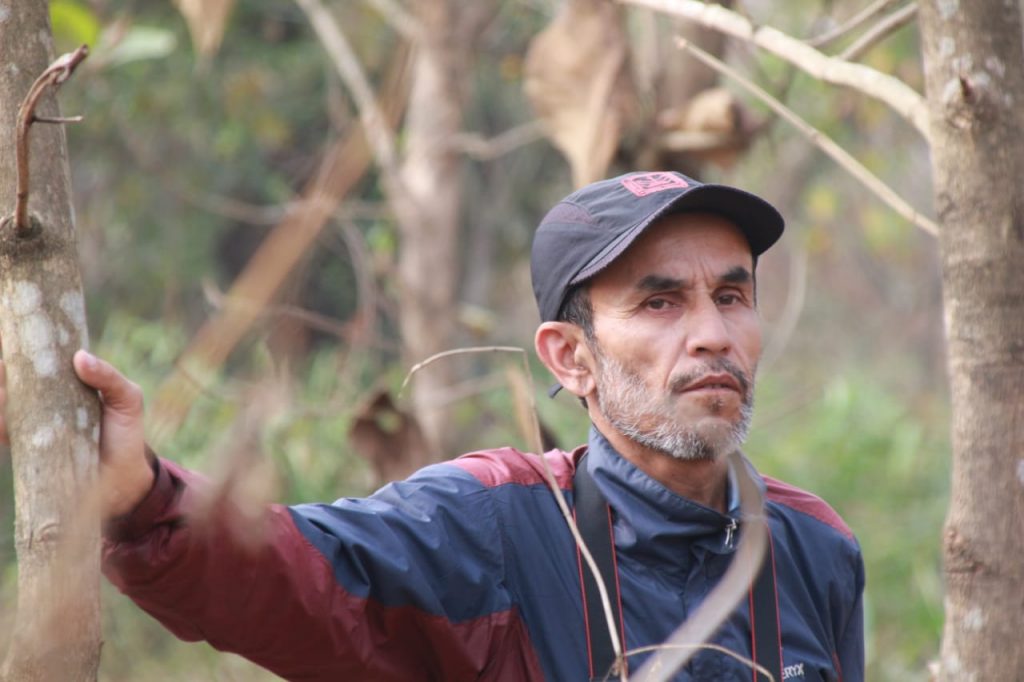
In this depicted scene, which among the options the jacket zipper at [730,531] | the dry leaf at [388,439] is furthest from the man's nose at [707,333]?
the dry leaf at [388,439]

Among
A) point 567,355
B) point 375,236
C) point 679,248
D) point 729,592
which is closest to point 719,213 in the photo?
point 679,248

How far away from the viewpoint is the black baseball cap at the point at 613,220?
7.64ft

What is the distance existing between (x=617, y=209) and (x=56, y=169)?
108 centimetres

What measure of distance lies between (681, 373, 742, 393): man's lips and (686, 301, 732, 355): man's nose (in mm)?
44

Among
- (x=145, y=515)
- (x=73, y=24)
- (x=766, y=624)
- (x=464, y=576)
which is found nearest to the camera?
(x=145, y=515)

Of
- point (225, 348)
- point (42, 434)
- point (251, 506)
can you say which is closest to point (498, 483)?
point (42, 434)

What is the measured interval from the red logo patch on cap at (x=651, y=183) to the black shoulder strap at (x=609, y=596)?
20.7 inches

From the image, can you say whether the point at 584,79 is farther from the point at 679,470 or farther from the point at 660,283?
the point at 679,470

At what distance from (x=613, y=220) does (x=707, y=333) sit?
10.3 inches

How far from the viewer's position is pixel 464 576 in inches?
82.4

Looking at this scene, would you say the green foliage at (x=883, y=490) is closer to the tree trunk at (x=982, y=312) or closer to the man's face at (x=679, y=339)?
the man's face at (x=679, y=339)

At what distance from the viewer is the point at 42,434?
148 cm

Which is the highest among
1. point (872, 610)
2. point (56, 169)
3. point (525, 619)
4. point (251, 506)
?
point (56, 169)

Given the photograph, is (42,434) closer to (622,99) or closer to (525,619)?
(525,619)
